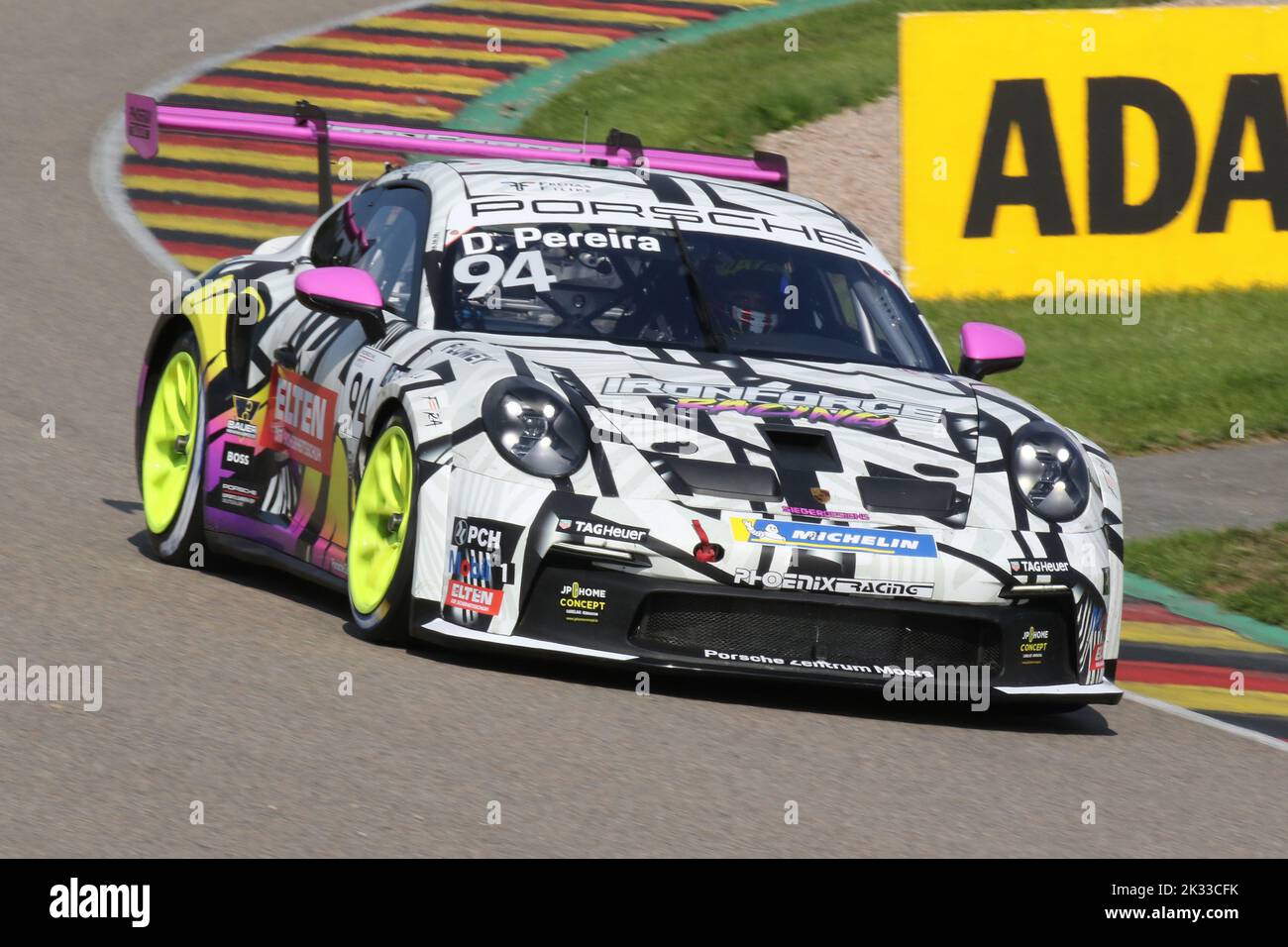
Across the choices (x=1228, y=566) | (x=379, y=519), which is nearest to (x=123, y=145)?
(x=1228, y=566)

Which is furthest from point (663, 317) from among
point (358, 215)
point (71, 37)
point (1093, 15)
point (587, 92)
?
point (71, 37)

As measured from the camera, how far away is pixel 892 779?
18.5ft

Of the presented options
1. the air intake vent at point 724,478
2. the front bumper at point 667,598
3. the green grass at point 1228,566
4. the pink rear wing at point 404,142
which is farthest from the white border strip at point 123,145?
the air intake vent at point 724,478

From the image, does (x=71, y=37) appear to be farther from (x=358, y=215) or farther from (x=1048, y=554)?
(x=1048, y=554)

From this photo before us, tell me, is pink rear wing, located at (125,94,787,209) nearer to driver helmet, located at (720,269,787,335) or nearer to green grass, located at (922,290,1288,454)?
driver helmet, located at (720,269,787,335)

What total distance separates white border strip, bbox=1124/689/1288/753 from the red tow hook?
5.99 ft

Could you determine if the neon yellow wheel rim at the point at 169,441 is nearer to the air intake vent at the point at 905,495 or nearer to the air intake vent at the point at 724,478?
the air intake vent at the point at 724,478

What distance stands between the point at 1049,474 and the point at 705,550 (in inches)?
44.4

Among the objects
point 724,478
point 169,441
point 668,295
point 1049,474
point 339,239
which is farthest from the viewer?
point 169,441

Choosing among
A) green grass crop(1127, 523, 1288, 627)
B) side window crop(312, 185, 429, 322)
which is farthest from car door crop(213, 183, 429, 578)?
green grass crop(1127, 523, 1288, 627)

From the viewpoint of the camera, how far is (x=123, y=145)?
53.8ft

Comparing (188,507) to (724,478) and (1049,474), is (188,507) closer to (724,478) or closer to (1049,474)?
(724,478)

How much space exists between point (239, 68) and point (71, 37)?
1.90 metres

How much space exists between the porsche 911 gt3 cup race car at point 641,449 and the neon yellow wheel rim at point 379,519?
0.01m
